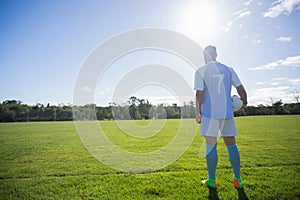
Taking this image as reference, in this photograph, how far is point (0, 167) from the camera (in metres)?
5.21

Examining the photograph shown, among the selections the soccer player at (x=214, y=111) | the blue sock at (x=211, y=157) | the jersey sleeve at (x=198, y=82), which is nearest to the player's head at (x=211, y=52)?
the soccer player at (x=214, y=111)

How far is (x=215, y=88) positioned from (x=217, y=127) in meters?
0.62

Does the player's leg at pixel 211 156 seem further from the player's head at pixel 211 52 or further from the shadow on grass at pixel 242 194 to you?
the player's head at pixel 211 52

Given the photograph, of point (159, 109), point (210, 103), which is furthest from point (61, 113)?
point (210, 103)

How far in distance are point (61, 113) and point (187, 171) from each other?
63707 mm

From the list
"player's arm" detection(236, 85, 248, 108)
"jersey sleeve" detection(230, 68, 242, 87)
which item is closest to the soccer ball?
"player's arm" detection(236, 85, 248, 108)

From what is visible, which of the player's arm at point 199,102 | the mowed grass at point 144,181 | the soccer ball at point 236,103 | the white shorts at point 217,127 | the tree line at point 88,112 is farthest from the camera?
the tree line at point 88,112

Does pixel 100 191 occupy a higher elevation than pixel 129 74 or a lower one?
lower

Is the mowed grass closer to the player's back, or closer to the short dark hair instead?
the player's back

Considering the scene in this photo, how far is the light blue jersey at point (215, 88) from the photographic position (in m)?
3.37

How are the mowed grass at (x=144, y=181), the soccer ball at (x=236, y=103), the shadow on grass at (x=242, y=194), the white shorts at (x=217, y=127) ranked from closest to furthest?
1. the shadow on grass at (x=242, y=194)
2. the mowed grass at (x=144, y=181)
3. the white shorts at (x=217, y=127)
4. the soccer ball at (x=236, y=103)

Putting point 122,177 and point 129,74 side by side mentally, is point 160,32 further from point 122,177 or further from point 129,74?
point 122,177

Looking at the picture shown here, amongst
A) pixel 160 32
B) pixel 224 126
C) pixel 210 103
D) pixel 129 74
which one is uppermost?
pixel 160 32

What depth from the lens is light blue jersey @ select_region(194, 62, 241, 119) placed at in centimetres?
337
